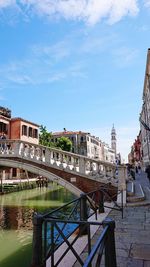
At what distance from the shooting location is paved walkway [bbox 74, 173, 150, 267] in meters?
4.27

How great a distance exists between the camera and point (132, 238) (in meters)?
5.44

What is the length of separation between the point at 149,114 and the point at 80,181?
2034 centimetres

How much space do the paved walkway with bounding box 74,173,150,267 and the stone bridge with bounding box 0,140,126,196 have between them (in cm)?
300

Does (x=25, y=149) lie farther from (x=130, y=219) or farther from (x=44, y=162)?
(x=130, y=219)

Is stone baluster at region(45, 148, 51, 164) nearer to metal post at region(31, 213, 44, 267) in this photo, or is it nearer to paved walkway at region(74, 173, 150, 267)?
paved walkway at region(74, 173, 150, 267)

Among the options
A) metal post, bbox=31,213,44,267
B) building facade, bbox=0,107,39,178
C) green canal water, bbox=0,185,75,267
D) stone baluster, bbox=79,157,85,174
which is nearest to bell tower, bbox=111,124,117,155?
building facade, bbox=0,107,39,178

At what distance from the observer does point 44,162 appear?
504 inches

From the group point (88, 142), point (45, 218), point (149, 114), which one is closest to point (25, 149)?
point (45, 218)

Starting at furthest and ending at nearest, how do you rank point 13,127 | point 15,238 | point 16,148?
point 13,127 → point 16,148 → point 15,238

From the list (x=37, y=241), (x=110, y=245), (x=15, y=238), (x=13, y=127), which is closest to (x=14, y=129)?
(x=13, y=127)

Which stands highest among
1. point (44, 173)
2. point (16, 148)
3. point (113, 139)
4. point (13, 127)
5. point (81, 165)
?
point (113, 139)

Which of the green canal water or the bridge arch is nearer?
the green canal water

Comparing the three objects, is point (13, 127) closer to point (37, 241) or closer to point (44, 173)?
point (44, 173)

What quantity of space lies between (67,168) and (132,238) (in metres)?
7.07
